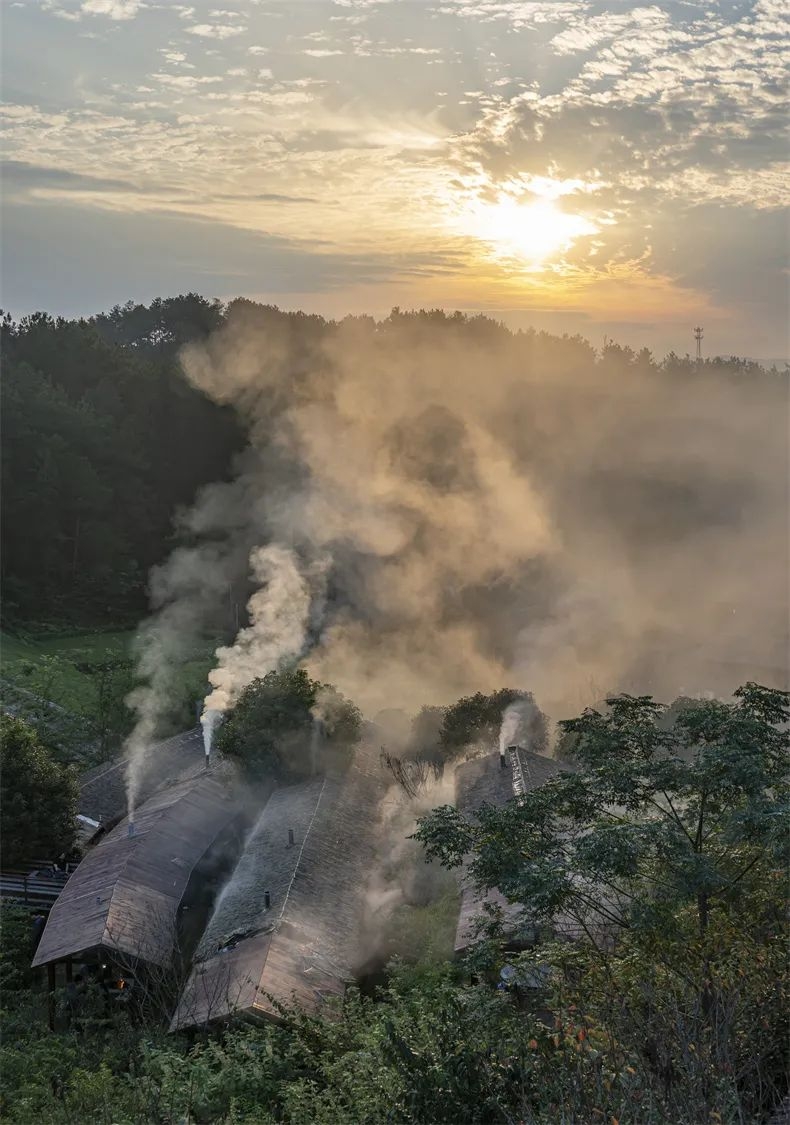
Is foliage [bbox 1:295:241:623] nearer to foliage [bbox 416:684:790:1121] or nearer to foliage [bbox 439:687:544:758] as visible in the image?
foliage [bbox 439:687:544:758]

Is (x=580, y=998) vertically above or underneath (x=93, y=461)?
underneath

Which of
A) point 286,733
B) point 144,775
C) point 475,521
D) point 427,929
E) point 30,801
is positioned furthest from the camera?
point 475,521

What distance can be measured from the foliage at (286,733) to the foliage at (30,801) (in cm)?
452

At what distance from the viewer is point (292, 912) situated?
71.9 ft

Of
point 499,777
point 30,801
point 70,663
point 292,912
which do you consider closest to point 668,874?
point 292,912

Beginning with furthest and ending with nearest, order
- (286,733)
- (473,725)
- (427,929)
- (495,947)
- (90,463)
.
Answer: (90,463) → (473,725) → (286,733) → (427,929) → (495,947)

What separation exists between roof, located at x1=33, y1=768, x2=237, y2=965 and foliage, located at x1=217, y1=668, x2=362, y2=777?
47.0 inches

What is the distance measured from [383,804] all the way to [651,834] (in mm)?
15996

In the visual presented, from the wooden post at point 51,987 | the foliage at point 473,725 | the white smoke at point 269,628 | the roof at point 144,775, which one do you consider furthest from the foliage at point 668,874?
the white smoke at point 269,628

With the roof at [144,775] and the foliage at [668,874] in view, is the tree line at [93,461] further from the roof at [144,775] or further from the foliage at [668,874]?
the foliage at [668,874]

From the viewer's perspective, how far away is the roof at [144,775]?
33.6 m

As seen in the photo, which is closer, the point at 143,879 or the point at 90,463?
the point at 143,879

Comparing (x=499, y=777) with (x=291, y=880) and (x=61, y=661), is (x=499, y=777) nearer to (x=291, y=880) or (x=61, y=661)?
(x=291, y=880)

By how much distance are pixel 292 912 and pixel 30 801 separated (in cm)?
1105
